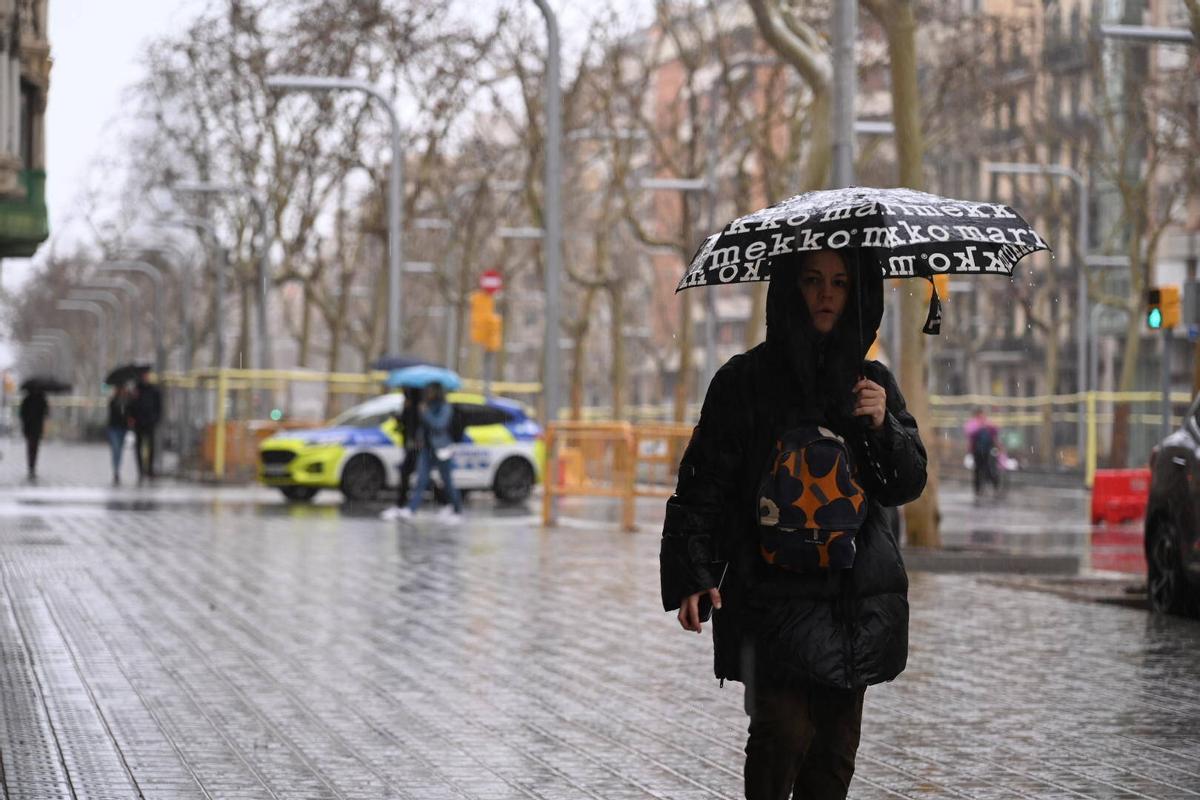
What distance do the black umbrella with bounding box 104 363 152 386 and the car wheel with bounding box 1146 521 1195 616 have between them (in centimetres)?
2919

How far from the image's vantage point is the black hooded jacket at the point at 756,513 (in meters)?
5.77

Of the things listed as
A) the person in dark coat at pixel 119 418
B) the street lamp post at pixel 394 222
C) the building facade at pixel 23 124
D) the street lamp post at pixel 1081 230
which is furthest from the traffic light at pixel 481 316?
the street lamp post at pixel 1081 230

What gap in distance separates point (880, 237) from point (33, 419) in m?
41.6

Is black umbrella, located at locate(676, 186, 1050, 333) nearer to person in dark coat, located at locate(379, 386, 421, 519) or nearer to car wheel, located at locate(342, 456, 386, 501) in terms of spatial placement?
person in dark coat, located at locate(379, 386, 421, 519)

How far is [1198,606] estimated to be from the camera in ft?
49.9

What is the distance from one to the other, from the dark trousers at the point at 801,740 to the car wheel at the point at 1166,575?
9500mm

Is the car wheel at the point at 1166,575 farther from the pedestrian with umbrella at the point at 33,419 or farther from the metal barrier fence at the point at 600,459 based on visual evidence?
the pedestrian with umbrella at the point at 33,419

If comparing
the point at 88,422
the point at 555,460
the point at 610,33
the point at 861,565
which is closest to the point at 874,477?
the point at 861,565

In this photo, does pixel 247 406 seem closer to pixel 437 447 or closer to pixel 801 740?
pixel 437 447

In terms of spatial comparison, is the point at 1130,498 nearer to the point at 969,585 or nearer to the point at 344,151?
the point at 969,585

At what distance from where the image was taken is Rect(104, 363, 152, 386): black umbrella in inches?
1684

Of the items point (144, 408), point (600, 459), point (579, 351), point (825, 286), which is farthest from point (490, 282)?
point (825, 286)

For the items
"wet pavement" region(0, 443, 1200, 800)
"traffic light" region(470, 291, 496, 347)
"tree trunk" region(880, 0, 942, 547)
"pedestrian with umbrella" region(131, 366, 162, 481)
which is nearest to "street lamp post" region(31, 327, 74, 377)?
"pedestrian with umbrella" region(131, 366, 162, 481)

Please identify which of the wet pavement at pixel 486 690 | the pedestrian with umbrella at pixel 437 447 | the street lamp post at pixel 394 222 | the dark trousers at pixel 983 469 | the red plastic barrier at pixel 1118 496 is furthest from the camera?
the dark trousers at pixel 983 469
